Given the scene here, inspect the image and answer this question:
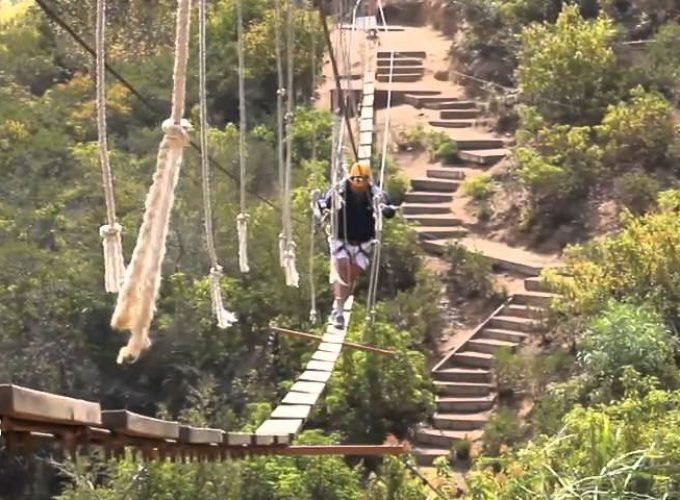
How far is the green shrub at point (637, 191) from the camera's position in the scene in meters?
8.96

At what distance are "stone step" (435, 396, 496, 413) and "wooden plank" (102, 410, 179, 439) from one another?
5353mm

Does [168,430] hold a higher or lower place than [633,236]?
higher

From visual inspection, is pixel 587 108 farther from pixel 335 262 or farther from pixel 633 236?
pixel 335 262

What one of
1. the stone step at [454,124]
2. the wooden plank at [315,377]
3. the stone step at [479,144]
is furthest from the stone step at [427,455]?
the stone step at [454,124]

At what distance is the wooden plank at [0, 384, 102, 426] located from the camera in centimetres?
157

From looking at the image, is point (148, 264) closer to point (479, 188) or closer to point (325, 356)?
point (325, 356)

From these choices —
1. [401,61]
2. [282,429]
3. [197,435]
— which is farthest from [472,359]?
[197,435]

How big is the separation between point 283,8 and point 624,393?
643 cm

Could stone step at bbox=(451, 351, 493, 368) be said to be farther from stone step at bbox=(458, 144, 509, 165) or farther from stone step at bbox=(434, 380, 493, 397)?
stone step at bbox=(458, 144, 509, 165)

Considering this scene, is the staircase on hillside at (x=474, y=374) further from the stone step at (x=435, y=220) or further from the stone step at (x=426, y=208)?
the stone step at (x=426, y=208)

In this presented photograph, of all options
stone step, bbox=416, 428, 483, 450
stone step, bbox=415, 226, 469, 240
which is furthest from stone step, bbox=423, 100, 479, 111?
stone step, bbox=416, 428, 483, 450

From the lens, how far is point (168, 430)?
96.1 inches

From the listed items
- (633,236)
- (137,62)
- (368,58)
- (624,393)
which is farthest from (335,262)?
(137,62)

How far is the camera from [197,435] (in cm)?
274
